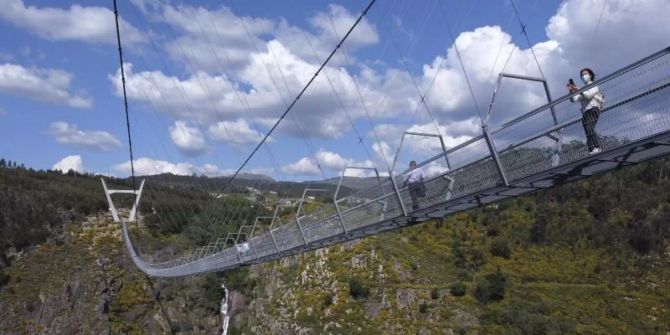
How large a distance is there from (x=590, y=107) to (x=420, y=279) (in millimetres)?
26531

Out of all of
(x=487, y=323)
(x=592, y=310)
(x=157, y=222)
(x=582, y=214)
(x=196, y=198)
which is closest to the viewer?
(x=487, y=323)

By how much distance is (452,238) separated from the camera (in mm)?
40469

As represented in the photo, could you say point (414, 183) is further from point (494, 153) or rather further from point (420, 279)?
point (420, 279)

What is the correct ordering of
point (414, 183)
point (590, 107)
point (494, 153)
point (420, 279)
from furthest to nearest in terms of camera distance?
point (420, 279) → point (414, 183) → point (494, 153) → point (590, 107)

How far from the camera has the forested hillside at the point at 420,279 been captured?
29.2 m

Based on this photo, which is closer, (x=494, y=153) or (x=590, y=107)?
(x=590, y=107)

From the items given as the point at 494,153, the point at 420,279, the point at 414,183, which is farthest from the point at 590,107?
the point at 420,279

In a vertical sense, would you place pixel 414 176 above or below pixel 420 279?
above

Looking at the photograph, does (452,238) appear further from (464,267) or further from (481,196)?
(481,196)

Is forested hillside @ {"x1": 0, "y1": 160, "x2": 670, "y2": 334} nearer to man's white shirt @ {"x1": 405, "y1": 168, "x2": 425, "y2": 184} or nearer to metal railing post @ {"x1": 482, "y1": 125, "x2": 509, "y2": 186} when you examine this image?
man's white shirt @ {"x1": 405, "y1": 168, "x2": 425, "y2": 184}

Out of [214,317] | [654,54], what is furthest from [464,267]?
[654,54]

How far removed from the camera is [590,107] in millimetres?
6148

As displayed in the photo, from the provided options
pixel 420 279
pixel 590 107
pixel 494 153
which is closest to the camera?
pixel 590 107

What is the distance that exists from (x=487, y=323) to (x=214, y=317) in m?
18.0
